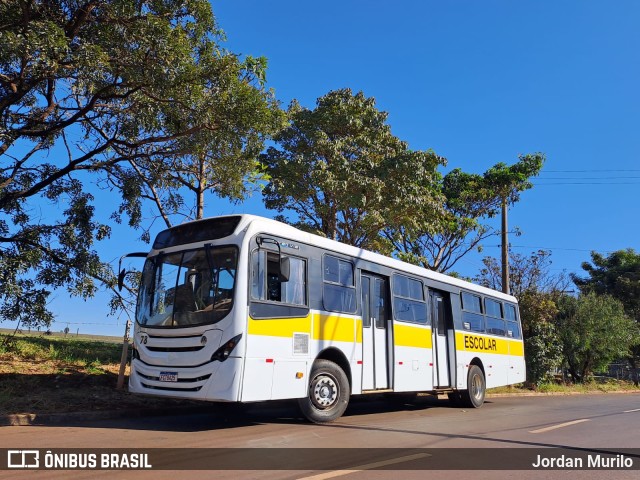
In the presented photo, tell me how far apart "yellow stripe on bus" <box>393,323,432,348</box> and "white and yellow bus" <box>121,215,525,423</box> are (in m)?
0.02

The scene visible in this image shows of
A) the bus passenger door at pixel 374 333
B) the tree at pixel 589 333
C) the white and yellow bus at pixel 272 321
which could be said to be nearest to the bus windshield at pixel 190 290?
the white and yellow bus at pixel 272 321

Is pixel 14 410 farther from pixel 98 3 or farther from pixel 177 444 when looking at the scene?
pixel 98 3

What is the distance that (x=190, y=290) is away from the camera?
334 inches

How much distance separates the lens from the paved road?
593 centimetres

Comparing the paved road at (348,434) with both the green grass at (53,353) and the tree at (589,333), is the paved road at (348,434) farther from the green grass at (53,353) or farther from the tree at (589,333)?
the tree at (589,333)

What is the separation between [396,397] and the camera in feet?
46.1

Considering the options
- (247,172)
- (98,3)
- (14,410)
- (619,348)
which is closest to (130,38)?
(98,3)

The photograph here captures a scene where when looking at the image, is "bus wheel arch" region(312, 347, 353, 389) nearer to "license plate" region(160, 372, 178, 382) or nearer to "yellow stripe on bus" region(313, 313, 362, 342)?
"yellow stripe on bus" region(313, 313, 362, 342)

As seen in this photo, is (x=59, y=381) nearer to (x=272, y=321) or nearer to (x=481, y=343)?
(x=272, y=321)

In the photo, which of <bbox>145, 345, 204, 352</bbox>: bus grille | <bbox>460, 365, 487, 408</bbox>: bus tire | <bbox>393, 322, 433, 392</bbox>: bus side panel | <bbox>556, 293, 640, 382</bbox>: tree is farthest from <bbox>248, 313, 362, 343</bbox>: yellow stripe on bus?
<bbox>556, 293, 640, 382</bbox>: tree

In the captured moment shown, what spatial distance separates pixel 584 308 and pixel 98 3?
27.1 m

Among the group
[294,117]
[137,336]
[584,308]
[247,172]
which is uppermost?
[294,117]

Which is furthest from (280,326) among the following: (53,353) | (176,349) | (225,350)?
(53,353)

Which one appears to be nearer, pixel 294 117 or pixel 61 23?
pixel 61 23
